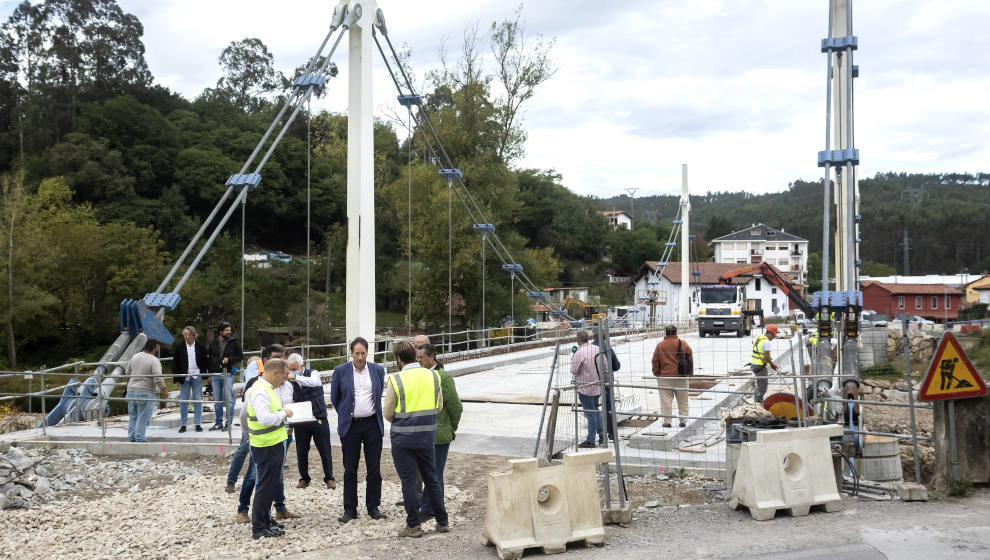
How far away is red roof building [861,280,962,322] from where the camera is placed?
256 feet

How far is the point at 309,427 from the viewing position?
28.0 feet

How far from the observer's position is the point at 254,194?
6462 cm

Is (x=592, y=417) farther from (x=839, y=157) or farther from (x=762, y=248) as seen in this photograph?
(x=762, y=248)

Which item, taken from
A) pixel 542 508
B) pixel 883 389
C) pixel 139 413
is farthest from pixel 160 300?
pixel 883 389

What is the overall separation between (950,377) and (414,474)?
5270 mm

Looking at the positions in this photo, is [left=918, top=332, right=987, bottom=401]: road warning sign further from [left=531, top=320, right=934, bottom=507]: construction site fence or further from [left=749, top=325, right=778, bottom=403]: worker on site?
[left=749, top=325, right=778, bottom=403]: worker on site

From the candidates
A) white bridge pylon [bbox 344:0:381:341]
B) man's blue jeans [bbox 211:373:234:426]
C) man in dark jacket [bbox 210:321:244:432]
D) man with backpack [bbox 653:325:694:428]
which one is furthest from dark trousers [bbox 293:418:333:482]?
white bridge pylon [bbox 344:0:381:341]

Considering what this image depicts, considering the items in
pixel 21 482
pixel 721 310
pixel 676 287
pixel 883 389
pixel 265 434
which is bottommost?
pixel 883 389

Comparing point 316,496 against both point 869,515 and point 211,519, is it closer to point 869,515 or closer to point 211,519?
point 211,519

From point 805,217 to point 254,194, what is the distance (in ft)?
298

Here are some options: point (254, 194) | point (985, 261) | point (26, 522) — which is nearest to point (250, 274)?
point (254, 194)

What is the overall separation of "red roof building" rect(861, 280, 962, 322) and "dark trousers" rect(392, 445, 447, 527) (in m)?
78.9

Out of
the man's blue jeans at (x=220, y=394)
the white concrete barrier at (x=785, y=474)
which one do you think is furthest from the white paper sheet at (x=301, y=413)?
the man's blue jeans at (x=220, y=394)

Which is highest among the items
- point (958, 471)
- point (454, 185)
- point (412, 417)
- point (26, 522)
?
point (454, 185)
